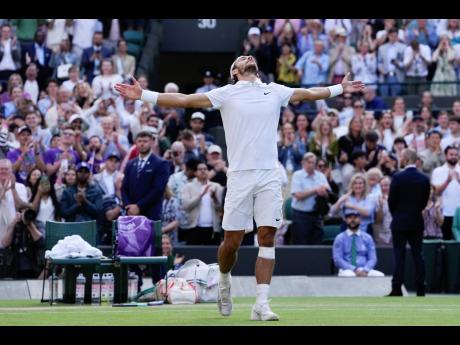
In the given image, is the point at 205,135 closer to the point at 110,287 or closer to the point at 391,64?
the point at 391,64

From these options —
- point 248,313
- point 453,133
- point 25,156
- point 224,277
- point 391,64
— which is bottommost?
point 248,313

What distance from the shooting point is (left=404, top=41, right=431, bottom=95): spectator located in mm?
27375

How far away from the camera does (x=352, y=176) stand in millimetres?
23000

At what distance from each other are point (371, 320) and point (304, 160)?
401 inches

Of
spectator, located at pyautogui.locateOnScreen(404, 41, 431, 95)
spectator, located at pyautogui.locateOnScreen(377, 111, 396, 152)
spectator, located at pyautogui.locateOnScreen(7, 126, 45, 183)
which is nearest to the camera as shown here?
spectator, located at pyautogui.locateOnScreen(7, 126, 45, 183)

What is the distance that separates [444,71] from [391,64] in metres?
1.12

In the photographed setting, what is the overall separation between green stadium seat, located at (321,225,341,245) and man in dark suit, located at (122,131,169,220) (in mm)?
4740

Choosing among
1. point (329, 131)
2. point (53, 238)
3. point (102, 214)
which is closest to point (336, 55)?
point (329, 131)

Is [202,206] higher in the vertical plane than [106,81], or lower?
lower

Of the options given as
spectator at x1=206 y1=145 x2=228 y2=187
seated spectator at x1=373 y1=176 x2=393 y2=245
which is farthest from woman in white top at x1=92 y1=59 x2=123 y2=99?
seated spectator at x1=373 y1=176 x2=393 y2=245

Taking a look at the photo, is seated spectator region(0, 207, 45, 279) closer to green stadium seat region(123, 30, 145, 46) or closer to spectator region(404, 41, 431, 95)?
spectator region(404, 41, 431, 95)

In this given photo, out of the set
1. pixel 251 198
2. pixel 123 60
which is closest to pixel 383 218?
pixel 123 60

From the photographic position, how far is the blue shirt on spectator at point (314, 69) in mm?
27266

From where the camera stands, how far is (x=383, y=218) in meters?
22.4
